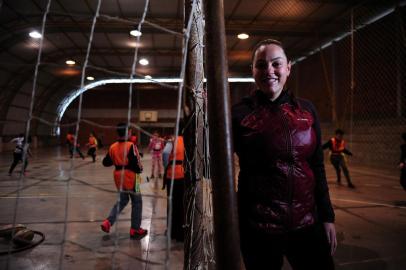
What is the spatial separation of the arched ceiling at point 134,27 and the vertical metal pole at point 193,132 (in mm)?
4933

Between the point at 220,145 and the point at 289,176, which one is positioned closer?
the point at 220,145

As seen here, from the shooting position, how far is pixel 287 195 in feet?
4.87

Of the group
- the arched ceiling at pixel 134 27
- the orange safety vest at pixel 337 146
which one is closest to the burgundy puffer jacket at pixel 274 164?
the arched ceiling at pixel 134 27

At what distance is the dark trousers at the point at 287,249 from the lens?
4.79 ft

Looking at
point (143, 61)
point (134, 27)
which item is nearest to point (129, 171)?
point (134, 27)

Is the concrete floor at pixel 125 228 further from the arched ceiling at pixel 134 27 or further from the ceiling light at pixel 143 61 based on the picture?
the ceiling light at pixel 143 61

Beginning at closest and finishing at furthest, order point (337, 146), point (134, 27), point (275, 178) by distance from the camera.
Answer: point (275, 178), point (337, 146), point (134, 27)

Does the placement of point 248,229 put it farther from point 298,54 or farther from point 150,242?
point 298,54

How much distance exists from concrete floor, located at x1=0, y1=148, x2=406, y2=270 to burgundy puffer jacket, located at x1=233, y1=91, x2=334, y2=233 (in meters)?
0.62

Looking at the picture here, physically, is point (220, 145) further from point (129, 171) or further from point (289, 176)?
point (129, 171)

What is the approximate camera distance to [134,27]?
11.4 metres

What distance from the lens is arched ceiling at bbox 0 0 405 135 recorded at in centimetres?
1011

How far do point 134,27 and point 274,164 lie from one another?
11.4m

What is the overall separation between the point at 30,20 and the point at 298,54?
1309 centimetres
